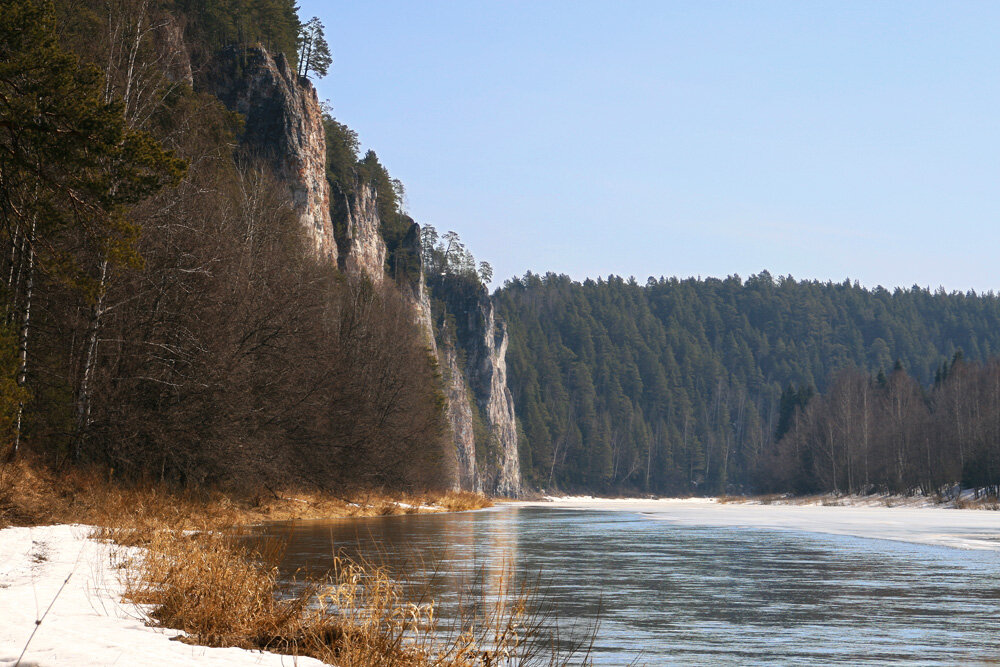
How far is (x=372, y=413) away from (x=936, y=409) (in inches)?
2955

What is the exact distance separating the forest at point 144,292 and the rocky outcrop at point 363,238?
26.7 m

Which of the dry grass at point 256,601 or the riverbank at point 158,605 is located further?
the dry grass at point 256,601

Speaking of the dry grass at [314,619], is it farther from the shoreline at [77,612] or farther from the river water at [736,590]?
the river water at [736,590]

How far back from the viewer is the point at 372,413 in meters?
51.8

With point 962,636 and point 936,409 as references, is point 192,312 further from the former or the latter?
point 936,409

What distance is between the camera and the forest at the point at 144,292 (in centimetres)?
1338

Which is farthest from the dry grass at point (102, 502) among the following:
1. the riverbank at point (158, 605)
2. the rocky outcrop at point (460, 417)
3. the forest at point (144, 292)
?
the rocky outcrop at point (460, 417)

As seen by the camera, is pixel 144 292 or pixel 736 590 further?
pixel 144 292

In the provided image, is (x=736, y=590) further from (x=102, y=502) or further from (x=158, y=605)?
(x=102, y=502)

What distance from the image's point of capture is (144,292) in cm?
2736

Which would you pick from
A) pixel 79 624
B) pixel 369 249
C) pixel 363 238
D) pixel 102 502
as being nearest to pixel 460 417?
pixel 369 249

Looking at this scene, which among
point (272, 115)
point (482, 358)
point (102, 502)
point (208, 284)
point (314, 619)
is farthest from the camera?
point (482, 358)

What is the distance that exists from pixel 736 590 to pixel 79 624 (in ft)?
37.3

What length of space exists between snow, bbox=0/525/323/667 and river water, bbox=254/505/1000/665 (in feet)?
6.56
